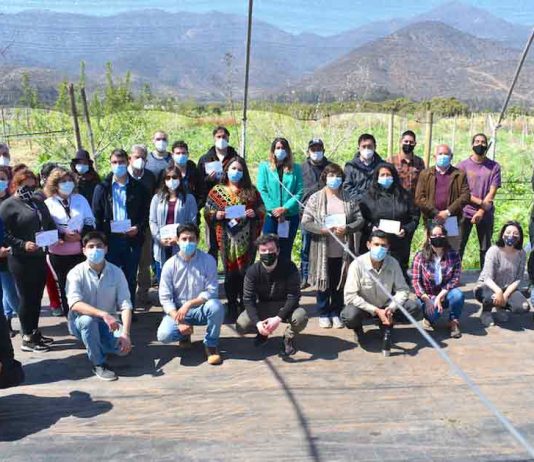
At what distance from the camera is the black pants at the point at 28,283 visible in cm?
408

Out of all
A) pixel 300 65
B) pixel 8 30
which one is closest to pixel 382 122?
pixel 300 65

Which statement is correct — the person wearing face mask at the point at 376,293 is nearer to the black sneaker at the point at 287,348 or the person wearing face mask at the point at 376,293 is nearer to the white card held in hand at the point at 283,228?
the black sneaker at the point at 287,348

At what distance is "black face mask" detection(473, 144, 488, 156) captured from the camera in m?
5.38

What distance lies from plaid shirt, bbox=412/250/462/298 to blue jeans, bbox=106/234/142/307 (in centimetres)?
232

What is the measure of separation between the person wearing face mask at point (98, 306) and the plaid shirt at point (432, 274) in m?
2.30

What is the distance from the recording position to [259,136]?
17766 millimetres

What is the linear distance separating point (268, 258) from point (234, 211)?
2.16ft

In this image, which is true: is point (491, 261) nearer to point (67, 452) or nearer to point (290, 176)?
point (290, 176)

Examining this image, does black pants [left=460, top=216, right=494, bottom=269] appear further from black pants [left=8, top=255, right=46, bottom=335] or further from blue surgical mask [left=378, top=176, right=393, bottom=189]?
black pants [left=8, top=255, right=46, bottom=335]

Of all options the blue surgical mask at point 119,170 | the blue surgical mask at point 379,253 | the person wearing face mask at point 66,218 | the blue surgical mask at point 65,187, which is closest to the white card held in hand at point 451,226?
the blue surgical mask at point 379,253

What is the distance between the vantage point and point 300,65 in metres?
7.63

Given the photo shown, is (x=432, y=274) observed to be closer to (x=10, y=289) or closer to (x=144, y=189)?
(x=144, y=189)

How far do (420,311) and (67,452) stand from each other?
269cm

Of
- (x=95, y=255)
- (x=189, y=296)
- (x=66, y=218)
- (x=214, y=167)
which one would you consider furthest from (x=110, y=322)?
(x=214, y=167)
